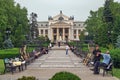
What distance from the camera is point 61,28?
6944 inches

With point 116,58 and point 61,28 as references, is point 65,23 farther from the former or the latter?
point 116,58

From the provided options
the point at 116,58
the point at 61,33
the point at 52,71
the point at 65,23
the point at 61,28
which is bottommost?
the point at 52,71

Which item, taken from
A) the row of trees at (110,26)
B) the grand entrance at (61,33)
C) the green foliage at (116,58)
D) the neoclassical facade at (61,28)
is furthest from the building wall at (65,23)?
the green foliage at (116,58)

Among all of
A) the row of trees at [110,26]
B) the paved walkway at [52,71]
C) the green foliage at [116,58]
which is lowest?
the paved walkway at [52,71]

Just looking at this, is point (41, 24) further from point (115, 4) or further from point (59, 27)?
point (115, 4)

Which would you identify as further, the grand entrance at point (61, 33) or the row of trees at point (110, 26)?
the grand entrance at point (61, 33)

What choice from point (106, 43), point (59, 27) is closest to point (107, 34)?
point (106, 43)

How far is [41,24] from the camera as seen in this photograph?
196750mm

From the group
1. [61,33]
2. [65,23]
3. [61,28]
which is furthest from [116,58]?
[65,23]

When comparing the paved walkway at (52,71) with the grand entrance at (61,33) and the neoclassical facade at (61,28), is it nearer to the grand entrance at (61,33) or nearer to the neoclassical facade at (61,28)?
the neoclassical facade at (61,28)

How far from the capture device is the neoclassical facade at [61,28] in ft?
577

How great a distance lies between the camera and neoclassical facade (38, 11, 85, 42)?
6919 inches

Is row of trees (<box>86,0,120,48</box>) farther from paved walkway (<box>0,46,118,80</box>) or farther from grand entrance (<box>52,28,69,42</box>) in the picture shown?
grand entrance (<box>52,28,69,42</box>)

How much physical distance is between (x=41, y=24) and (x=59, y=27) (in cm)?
2377
